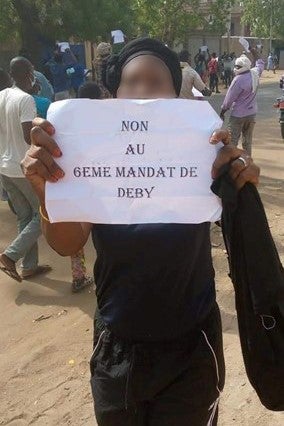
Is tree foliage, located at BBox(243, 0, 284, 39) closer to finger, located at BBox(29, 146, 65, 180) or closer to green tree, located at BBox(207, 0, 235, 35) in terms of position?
green tree, located at BBox(207, 0, 235, 35)

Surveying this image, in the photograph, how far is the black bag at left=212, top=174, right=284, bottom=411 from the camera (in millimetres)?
1537

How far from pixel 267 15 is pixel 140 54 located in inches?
1841

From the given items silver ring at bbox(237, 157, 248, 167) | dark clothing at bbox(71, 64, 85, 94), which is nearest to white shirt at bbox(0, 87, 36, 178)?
silver ring at bbox(237, 157, 248, 167)

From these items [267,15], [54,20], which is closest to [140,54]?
[54,20]

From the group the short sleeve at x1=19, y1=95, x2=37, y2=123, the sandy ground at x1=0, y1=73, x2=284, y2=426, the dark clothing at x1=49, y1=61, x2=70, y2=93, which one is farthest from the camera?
the dark clothing at x1=49, y1=61, x2=70, y2=93

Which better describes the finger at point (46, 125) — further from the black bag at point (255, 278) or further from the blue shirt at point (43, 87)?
the blue shirt at point (43, 87)

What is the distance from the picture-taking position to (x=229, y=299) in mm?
4195

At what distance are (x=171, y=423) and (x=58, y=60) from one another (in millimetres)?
13153

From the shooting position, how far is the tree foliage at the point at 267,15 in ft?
146

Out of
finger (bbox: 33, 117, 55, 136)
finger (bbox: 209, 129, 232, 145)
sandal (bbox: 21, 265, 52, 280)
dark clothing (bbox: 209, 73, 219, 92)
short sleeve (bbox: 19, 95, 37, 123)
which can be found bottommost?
dark clothing (bbox: 209, 73, 219, 92)

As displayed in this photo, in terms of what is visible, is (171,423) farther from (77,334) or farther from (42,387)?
(77,334)

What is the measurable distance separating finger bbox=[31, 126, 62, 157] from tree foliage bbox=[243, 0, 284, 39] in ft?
151

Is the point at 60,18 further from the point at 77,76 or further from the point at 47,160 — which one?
the point at 47,160

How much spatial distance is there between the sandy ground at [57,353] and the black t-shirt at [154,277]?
4.65ft
